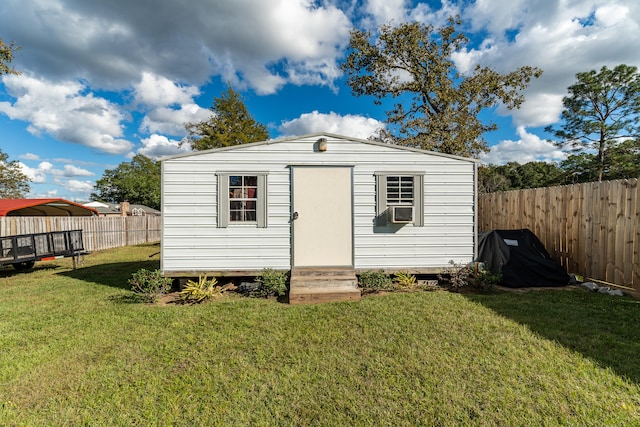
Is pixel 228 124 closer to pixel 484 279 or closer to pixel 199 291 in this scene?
pixel 199 291

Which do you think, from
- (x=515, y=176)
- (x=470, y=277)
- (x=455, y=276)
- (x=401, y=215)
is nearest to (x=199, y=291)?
(x=401, y=215)

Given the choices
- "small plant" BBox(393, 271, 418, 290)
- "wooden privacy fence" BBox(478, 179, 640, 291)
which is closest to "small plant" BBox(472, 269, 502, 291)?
"small plant" BBox(393, 271, 418, 290)

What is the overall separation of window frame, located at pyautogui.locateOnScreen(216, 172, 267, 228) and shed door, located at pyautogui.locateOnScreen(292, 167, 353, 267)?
0.64 metres

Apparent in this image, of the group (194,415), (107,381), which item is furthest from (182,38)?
(194,415)

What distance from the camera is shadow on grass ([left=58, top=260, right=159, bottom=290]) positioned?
6371mm

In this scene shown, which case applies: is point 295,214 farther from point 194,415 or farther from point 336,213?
point 194,415

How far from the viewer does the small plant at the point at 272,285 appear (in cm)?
500

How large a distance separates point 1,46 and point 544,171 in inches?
1862

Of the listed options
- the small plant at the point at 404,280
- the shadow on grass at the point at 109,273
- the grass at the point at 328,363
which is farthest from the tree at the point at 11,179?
the small plant at the point at 404,280

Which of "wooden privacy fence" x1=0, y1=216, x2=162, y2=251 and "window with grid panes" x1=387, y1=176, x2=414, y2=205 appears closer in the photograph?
"window with grid panes" x1=387, y1=176, x2=414, y2=205

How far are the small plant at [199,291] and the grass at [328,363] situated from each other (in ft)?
0.99

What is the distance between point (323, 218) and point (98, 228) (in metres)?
12.2

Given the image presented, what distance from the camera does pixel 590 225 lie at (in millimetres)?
5395

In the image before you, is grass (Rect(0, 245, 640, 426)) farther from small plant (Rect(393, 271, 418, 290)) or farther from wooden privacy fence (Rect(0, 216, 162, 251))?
wooden privacy fence (Rect(0, 216, 162, 251))
